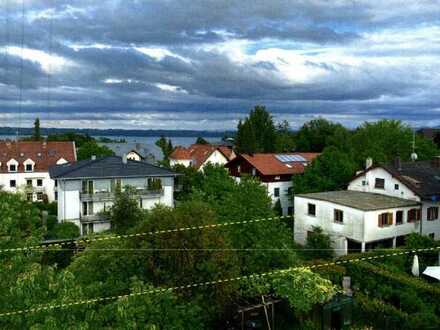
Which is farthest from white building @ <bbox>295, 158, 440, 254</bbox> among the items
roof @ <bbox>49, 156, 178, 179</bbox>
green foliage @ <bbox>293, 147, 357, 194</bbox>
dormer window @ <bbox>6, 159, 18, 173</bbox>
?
dormer window @ <bbox>6, 159, 18, 173</bbox>

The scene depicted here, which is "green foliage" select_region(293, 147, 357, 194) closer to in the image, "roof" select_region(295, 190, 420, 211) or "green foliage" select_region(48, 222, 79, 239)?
"roof" select_region(295, 190, 420, 211)

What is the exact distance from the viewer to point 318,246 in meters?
29.2

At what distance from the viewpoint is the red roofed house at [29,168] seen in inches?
2076

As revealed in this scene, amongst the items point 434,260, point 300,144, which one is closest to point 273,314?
point 434,260

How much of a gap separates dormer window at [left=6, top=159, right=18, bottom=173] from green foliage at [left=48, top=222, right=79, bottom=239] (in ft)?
70.5

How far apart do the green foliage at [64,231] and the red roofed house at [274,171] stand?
16974 mm

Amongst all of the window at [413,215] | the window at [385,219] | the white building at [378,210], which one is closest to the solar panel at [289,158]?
the white building at [378,210]

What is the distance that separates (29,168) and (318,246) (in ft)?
121

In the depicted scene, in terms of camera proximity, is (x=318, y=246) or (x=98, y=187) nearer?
(x=318, y=246)

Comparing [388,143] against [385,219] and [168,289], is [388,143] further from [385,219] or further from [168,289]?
[168,289]

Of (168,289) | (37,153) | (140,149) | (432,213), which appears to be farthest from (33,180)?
(168,289)

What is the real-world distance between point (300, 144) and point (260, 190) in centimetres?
4524

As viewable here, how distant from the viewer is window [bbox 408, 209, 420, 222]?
96.8 feet

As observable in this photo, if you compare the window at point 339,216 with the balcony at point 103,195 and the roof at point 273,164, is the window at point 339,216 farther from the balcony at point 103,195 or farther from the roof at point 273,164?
the balcony at point 103,195
